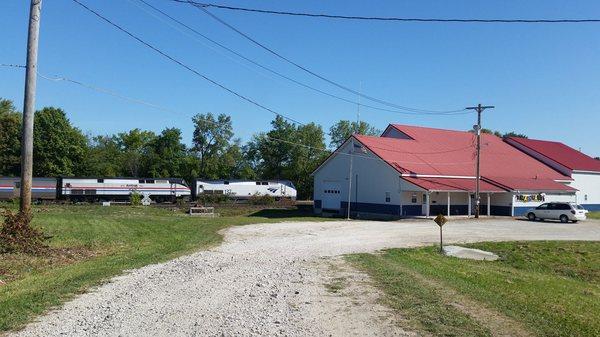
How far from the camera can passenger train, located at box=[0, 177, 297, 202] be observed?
5766 cm

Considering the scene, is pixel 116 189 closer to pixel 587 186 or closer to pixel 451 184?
pixel 451 184

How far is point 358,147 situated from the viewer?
154 feet

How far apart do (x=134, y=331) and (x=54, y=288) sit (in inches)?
157

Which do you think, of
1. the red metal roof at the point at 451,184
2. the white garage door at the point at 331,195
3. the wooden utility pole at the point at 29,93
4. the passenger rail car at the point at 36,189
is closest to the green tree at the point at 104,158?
the passenger rail car at the point at 36,189

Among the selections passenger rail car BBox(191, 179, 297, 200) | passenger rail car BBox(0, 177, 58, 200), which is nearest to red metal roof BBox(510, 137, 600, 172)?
passenger rail car BBox(191, 179, 297, 200)

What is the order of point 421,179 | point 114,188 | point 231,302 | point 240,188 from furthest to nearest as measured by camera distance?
1. point 240,188
2. point 114,188
3. point 421,179
4. point 231,302

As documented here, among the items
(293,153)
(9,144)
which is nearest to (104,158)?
(9,144)

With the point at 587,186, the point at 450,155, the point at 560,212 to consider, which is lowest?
the point at 560,212

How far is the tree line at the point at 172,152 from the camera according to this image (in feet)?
252

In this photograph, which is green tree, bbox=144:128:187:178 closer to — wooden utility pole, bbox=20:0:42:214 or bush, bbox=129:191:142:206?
bush, bbox=129:191:142:206

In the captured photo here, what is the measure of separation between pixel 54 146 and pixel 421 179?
188ft

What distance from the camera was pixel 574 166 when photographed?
59.2 m

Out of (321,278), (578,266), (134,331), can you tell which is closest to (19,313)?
(134,331)

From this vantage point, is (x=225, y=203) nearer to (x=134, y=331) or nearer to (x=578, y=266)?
(x=578, y=266)
